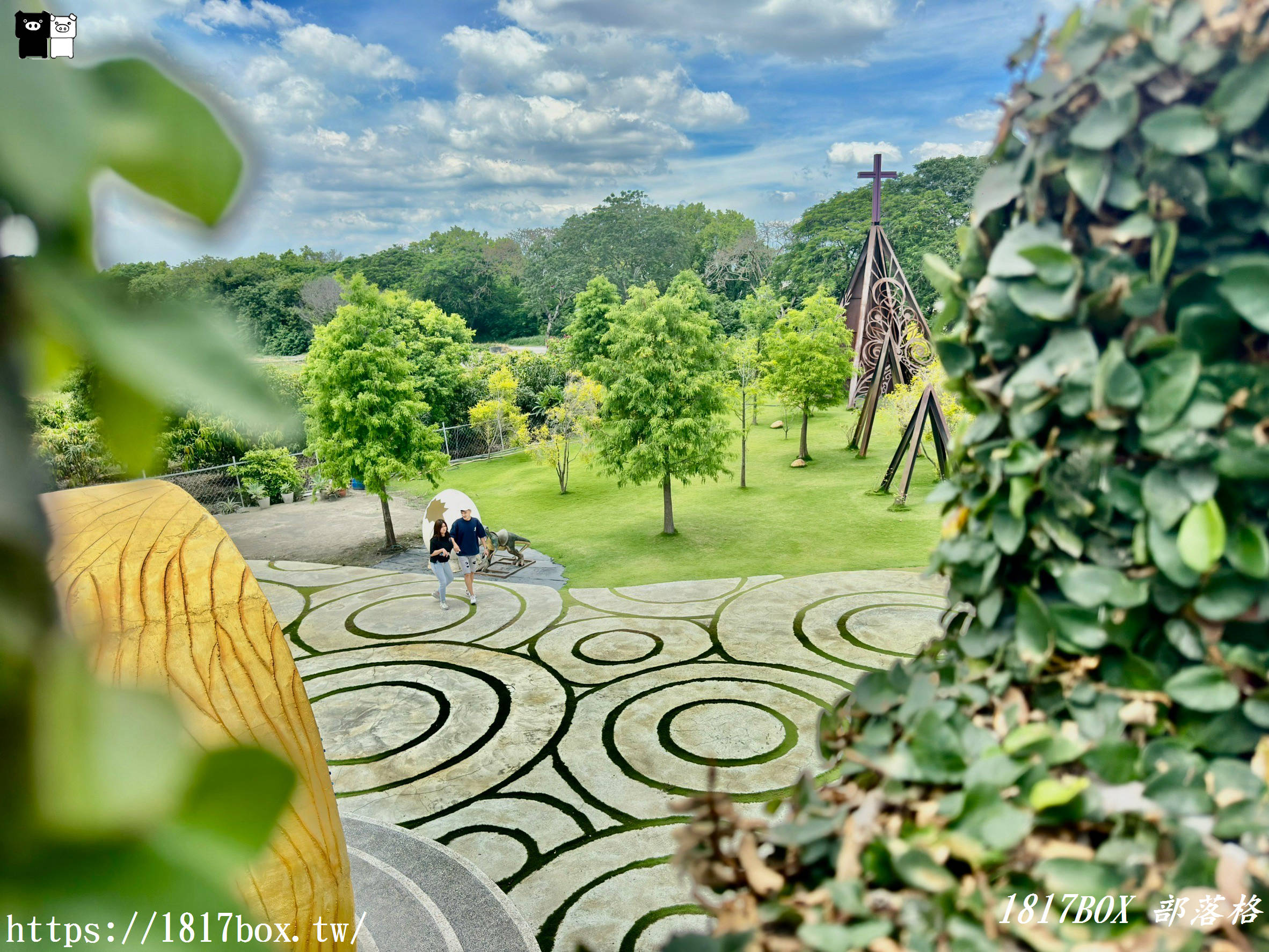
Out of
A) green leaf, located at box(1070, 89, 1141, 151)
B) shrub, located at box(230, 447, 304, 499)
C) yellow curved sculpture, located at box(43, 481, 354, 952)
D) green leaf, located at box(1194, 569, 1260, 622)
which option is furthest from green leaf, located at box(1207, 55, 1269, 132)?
shrub, located at box(230, 447, 304, 499)

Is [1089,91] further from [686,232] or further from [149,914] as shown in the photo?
[686,232]

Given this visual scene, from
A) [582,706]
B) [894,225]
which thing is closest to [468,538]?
[582,706]

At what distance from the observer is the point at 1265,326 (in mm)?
1249

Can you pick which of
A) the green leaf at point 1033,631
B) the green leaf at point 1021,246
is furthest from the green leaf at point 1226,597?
the green leaf at point 1021,246

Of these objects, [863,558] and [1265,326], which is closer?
[1265,326]

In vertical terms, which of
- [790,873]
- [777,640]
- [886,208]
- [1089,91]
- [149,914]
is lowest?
[777,640]

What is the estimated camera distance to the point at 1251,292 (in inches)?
50.6

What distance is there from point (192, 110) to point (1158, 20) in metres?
1.60

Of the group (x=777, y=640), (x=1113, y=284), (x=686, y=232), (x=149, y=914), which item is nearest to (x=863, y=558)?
(x=777, y=640)

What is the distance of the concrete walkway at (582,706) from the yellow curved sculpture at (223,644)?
1.21 metres

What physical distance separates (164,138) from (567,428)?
17.1 meters

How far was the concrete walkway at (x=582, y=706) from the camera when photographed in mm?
5418

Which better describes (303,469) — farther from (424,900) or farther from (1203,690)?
(1203,690)

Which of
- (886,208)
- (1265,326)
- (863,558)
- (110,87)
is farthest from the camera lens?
(886,208)
